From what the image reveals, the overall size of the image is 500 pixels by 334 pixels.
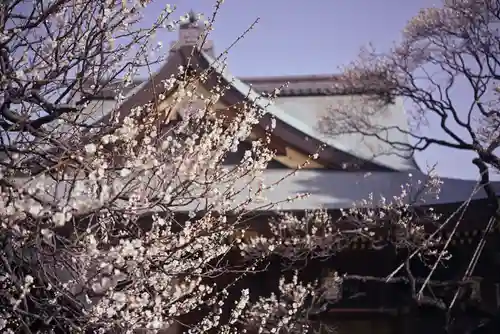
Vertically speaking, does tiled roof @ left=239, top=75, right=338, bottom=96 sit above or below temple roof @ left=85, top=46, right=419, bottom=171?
above

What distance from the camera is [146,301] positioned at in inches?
139

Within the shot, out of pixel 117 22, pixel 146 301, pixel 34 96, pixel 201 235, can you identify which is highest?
pixel 117 22

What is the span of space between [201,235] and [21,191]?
5.20 ft

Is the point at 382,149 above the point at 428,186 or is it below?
above

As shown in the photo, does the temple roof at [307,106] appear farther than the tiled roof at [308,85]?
No

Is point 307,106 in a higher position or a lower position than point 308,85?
lower

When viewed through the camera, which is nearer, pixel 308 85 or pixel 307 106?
pixel 307 106

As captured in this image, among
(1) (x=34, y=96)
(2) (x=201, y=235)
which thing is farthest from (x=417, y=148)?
(1) (x=34, y=96)

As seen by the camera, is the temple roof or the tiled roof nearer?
the temple roof

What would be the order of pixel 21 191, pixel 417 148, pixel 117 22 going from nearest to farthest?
pixel 21 191 → pixel 117 22 → pixel 417 148

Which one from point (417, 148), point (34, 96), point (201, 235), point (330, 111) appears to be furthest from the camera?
point (330, 111)

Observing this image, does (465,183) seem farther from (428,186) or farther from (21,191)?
(21,191)

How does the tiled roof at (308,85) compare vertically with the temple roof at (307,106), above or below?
above

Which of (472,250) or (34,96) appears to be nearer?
(34,96)
